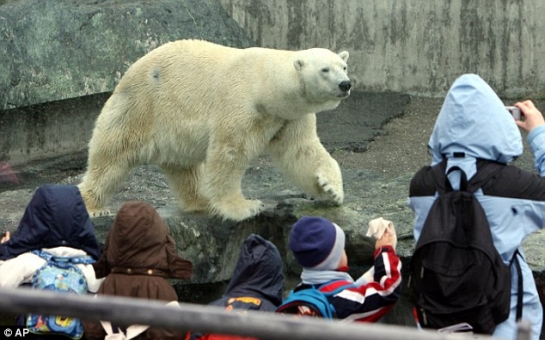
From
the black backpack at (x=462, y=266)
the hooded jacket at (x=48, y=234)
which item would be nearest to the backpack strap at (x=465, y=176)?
the black backpack at (x=462, y=266)

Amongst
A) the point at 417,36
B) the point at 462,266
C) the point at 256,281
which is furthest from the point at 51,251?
the point at 417,36

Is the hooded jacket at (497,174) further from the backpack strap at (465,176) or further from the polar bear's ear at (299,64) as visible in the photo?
the polar bear's ear at (299,64)

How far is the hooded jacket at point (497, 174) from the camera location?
3.58m

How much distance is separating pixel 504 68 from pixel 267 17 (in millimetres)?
2572

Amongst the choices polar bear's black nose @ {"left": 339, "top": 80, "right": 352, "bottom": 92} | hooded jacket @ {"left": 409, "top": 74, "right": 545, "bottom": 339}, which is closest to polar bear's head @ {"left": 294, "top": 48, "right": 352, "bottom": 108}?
polar bear's black nose @ {"left": 339, "top": 80, "right": 352, "bottom": 92}

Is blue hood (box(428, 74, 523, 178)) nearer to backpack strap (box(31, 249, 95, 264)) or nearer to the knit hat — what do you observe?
the knit hat

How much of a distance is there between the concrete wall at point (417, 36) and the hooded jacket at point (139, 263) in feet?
24.6

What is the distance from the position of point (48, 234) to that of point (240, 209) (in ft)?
7.00

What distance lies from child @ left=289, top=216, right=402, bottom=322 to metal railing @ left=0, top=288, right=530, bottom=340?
5.53ft

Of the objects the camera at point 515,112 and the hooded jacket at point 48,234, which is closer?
the hooded jacket at point 48,234

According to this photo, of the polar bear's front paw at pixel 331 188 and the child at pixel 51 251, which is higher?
the child at pixel 51 251

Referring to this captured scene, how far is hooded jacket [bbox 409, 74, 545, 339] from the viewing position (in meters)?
3.58

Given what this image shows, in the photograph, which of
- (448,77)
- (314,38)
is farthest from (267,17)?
(448,77)

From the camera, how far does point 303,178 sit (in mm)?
5887
